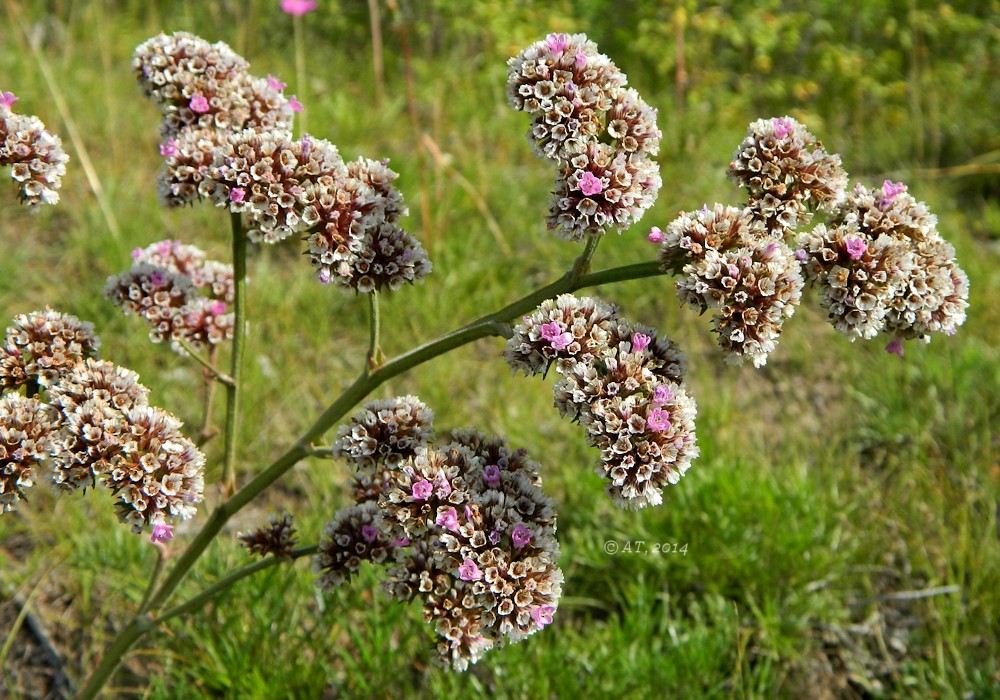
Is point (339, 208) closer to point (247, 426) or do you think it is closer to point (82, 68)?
point (247, 426)

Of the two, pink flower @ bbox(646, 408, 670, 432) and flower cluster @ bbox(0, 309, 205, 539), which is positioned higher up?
flower cluster @ bbox(0, 309, 205, 539)

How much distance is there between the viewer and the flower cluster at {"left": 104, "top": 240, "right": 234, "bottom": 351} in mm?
2721

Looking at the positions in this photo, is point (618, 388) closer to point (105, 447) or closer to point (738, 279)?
point (738, 279)

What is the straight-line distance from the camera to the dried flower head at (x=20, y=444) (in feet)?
7.04

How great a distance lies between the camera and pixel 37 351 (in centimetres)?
240

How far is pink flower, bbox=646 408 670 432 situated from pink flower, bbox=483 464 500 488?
1.37ft

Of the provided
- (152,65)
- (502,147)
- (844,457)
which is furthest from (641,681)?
(502,147)

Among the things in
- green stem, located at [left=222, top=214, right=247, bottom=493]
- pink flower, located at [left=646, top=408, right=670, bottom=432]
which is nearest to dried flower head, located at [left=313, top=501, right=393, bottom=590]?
green stem, located at [left=222, top=214, right=247, bottom=493]

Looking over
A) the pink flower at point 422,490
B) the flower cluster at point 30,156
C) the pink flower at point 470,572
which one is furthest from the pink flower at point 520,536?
the flower cluster at point 30,156

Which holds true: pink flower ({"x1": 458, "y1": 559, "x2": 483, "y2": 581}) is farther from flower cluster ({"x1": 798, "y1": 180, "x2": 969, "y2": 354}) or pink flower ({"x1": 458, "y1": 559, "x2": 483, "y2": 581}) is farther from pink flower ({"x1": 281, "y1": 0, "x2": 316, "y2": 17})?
pink flower ({"x1": 281, "y1": 0, "x2": 316, "y2": 17})

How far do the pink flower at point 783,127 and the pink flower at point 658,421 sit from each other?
0.69 meters

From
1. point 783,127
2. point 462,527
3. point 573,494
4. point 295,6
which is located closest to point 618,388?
point 462,527

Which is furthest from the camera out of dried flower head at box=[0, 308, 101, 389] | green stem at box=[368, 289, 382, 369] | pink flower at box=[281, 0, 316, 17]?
pink flower at box=[281, 0, 316, 17]

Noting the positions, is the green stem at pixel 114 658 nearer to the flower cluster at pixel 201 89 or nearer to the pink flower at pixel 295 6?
the flower cluster at pixel 201 89
